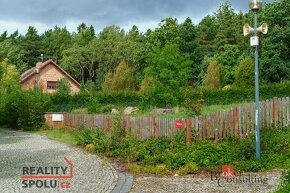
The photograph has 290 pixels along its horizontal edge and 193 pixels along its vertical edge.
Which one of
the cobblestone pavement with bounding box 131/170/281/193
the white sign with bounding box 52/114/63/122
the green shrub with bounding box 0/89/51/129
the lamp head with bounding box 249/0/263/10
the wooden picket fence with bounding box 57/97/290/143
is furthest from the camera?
the green shrub with bounding box 0/89/51/129

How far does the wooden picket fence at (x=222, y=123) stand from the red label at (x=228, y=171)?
2486 mm

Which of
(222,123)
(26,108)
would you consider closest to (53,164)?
(222,123)

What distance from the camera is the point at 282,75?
42750mm

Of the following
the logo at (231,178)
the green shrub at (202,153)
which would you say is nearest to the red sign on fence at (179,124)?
the green shrub at (202,153)

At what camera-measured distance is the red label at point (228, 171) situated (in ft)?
30.3

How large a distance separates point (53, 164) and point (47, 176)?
187 cm

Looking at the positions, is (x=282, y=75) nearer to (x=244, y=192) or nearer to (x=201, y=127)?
(x=201, y=127)

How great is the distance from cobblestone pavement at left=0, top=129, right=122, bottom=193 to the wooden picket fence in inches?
94.2

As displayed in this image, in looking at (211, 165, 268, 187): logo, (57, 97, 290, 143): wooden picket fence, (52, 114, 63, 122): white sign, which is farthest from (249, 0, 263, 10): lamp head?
(52, 114, 63, 122): white sign

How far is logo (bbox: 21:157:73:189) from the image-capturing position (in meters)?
8.83

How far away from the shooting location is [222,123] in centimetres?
1208

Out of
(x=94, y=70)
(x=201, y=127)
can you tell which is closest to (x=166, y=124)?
(x=201, y=127)

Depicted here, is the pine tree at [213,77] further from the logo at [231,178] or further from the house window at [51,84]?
the logo at [231,178]

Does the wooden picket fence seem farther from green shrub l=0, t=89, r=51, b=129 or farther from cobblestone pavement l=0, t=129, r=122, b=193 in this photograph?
green shrub l=0, t=89, r=51, b=129
